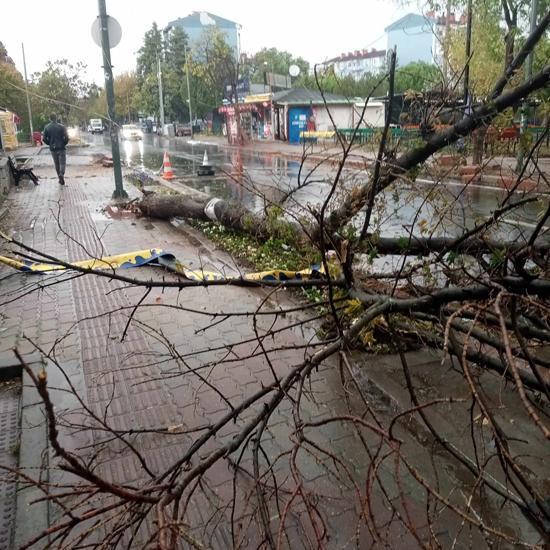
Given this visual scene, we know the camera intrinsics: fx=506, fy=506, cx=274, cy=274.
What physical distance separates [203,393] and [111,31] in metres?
9.96

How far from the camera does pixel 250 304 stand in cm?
559

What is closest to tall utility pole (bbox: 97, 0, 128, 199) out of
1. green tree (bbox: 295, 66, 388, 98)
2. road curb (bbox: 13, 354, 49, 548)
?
green tree (bbox: 295, 66, 388, 98)

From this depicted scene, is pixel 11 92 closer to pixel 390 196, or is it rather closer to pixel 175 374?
pixel 390 196

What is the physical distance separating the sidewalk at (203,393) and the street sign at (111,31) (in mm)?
6308

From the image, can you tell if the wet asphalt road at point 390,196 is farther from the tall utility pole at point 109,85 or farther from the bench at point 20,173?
the bench at point 20,173

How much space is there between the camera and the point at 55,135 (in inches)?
575

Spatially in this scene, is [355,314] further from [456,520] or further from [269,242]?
[269,242]

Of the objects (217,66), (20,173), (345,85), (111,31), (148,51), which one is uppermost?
(148,51)

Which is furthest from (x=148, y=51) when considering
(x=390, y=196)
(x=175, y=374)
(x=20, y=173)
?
(x=175, y=374)

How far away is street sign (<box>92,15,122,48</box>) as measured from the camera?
10.8 m

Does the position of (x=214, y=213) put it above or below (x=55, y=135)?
below

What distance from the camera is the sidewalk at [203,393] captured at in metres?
2.55

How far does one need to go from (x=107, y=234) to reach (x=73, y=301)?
345 centimetres

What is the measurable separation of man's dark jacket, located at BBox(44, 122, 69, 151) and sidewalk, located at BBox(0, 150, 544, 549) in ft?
29.3
